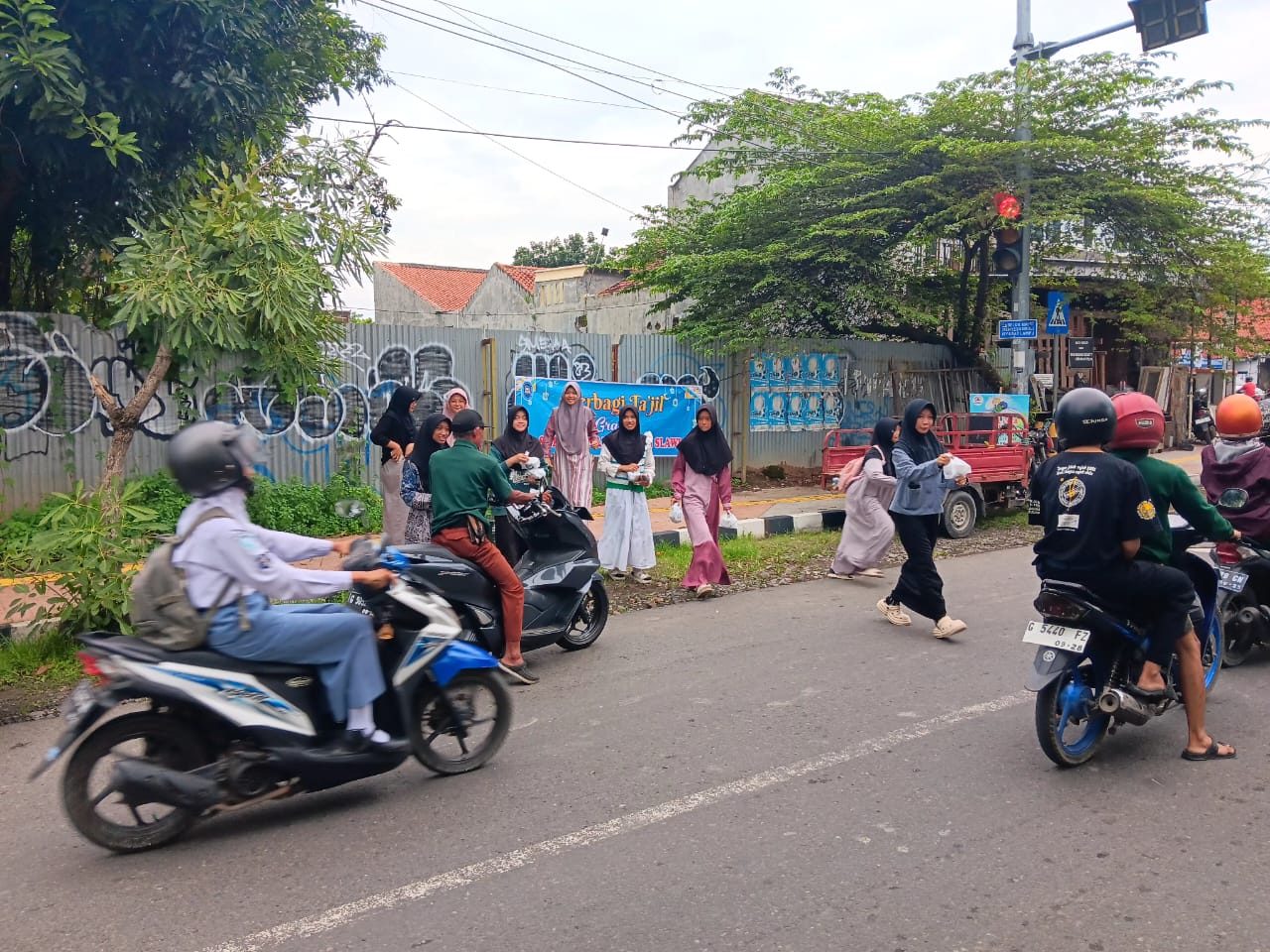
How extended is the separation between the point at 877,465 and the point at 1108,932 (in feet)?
19.1

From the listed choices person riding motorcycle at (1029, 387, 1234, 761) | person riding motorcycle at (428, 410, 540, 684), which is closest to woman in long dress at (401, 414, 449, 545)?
person riding motorcycle at (428, 410, 540, 684)

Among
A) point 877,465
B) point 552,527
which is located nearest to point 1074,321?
point 877,465

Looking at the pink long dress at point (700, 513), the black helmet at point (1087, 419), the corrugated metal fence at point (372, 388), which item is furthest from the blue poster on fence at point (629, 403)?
the black helmet at point (1087, 419)

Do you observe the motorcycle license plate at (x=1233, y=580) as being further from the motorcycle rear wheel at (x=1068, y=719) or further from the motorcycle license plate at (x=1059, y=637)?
the motorcycle license plate at (x=1059, y=637)

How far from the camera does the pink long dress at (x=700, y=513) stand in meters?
8.69

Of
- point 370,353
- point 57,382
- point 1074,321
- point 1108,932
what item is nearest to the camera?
point 1108,932

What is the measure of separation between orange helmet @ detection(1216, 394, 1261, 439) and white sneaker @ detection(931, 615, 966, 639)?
2058 mm

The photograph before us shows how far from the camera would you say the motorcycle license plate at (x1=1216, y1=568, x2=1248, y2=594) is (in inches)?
228

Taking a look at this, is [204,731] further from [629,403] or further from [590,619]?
[629,403]

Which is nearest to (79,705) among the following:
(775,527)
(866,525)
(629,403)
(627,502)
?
(627,502)

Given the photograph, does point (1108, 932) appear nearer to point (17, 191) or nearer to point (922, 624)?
point (922, 624)

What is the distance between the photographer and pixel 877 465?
28.8 ft

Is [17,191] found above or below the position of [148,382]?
above

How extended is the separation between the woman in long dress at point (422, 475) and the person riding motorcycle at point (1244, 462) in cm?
529
